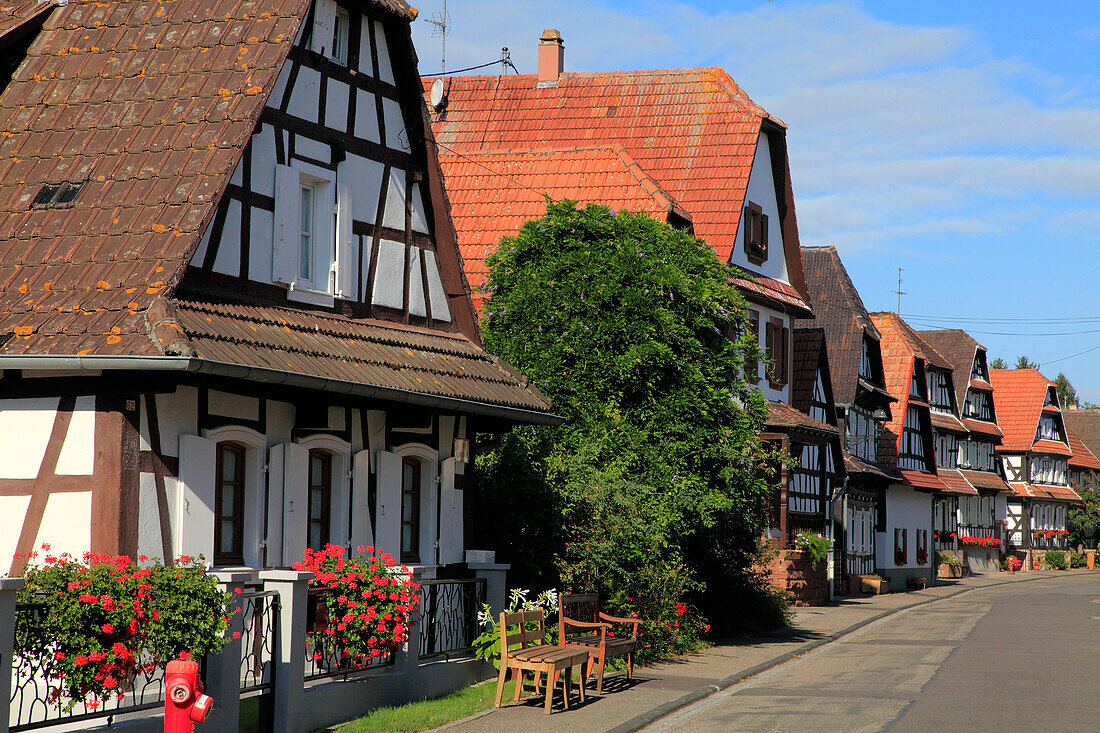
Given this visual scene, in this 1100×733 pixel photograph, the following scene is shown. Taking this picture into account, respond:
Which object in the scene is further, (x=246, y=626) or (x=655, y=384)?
(x=655, y=384)

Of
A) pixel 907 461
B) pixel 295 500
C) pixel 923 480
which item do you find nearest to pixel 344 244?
pixel 295 500

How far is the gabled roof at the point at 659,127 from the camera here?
29.3 meters

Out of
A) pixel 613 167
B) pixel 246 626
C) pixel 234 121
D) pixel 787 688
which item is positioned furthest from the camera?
pixel 613 167

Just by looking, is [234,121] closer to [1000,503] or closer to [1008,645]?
[1008,645]

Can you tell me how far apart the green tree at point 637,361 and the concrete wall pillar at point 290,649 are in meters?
6.61

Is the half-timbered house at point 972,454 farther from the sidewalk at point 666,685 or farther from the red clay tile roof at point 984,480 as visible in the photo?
the sidewalk at point 666,685

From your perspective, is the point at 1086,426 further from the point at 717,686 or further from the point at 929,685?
the point at 717,686

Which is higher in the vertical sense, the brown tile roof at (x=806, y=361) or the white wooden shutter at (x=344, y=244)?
the brown tile roof at (x=806, y=361)

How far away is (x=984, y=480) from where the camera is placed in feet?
207

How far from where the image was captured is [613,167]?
26.8 meters

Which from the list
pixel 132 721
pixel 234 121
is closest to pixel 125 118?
pixel 234 121

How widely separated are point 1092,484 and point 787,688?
72.6 m

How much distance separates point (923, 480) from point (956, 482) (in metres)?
7.19

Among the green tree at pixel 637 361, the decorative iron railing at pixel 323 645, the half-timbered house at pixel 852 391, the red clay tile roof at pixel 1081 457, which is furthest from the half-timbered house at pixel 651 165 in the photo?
the red clay tile roof at pixel 1081 457
